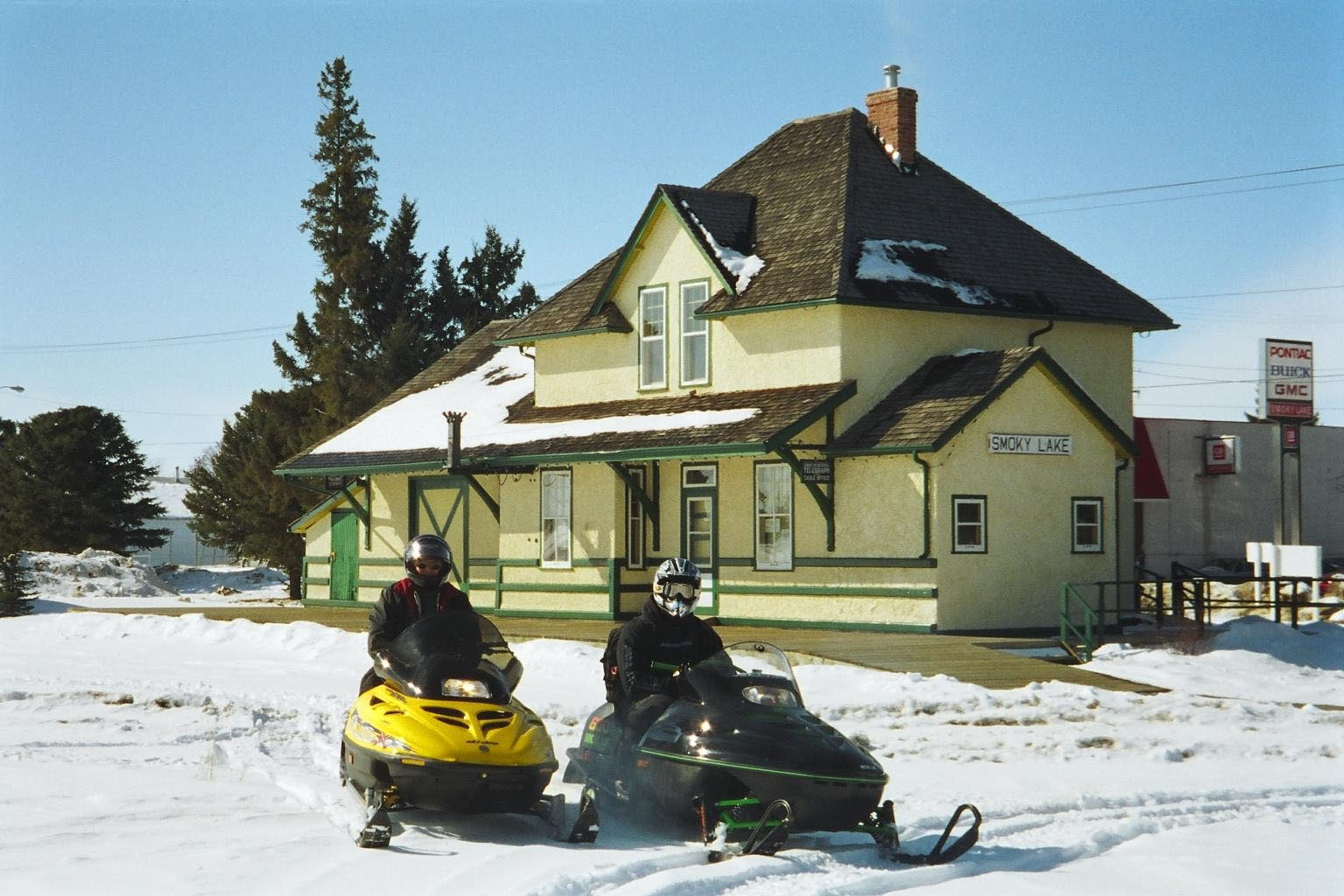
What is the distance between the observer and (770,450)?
75.1ft

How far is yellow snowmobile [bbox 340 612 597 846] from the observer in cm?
957

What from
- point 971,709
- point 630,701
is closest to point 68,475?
point 971,709

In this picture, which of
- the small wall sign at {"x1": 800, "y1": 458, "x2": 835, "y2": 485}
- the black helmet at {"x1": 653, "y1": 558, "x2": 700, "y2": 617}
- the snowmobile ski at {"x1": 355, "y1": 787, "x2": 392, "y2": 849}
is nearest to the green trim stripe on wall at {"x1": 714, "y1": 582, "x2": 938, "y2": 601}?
the small wall sign at {"x1": 800, "y1": 458, "x2": 835, "y2": 485}

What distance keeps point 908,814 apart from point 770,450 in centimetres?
1222

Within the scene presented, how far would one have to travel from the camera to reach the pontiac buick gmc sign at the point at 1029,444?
2375cm

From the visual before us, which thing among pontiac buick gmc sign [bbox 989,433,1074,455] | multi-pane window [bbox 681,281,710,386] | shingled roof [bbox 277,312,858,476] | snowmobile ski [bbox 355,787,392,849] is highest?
multi-pane window [bbox 681,281,710,386]

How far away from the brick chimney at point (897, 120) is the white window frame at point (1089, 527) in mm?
6820

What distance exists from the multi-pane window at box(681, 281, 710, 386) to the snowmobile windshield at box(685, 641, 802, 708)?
16837mm

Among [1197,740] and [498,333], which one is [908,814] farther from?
[498,333]

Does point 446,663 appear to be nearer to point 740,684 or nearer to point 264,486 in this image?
point 740,684

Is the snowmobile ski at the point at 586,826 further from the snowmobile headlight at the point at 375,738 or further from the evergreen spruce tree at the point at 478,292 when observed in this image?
the evergreen spruce tree at the point at 478,292

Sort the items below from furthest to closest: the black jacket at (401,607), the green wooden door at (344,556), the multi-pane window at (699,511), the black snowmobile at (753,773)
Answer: the green wooden door at (344,556)
the multi-pane window at (699,511)
the black jacket at (401,607)
the black snowmobile at (753,773)

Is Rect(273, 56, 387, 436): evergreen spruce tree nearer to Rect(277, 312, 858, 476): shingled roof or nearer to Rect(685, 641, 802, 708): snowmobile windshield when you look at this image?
Rect(277, 312, 858, 476): shingled roof

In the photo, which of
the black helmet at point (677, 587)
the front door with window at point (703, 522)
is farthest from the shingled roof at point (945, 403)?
the black helmet at point (677, 587)
